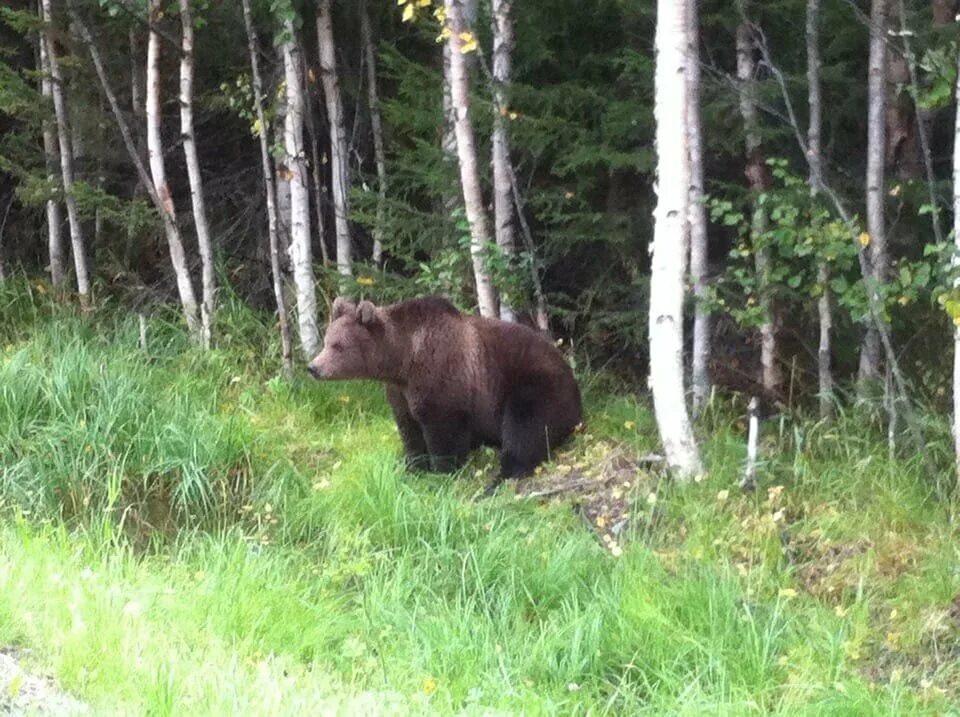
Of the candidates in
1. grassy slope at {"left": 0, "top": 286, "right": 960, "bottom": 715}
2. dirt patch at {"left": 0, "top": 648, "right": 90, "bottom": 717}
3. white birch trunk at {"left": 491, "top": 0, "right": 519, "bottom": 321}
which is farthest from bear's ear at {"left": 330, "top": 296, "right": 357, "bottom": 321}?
dirt patch at {"left": 0, "top": 648, "right": 90, "bottom": 717}

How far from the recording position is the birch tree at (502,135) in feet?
23.2

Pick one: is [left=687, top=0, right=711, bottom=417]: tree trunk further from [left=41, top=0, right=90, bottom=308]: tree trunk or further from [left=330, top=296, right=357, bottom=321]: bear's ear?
[left=41, top=0, right=90, bottom=308]: tree trunk

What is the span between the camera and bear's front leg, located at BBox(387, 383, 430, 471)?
6.64m

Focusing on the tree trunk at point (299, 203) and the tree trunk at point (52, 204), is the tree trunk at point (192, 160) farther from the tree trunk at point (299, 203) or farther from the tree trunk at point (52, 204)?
the tree trunk at point (52, 204)

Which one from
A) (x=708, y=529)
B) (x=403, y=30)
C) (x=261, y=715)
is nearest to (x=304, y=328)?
(x=403, y=30)

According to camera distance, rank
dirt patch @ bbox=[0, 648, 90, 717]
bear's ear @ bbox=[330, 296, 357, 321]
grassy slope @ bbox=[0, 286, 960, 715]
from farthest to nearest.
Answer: bear's ear @ bbox=[330, 296, 357, 321]
grassy slope @ bbox=[0, 286, 960, 715]
dirt patch @ bbox=[0, 648, 90, 717]

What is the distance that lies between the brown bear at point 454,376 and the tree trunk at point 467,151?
1.70 ft

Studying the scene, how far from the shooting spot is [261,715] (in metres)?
3.42

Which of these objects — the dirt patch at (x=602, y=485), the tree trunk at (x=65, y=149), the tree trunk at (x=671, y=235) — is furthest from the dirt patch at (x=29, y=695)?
the tree trunk at (x=65, y=149)

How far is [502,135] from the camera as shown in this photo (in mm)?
7250

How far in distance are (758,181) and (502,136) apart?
1609mm

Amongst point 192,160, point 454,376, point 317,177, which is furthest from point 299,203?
point 454,376

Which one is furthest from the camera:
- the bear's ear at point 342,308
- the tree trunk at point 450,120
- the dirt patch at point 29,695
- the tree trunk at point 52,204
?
the tree trunk at point 52,204

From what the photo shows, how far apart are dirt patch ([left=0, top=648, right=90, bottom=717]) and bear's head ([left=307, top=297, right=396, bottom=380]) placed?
3.05m
